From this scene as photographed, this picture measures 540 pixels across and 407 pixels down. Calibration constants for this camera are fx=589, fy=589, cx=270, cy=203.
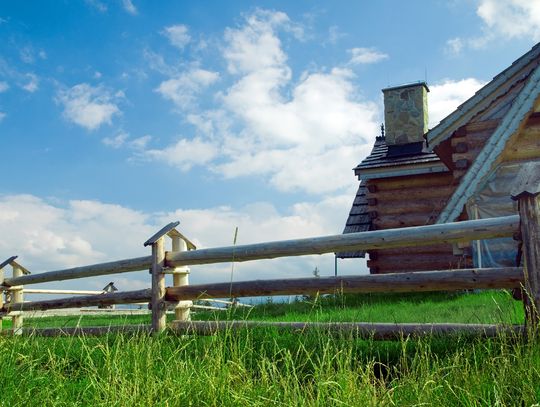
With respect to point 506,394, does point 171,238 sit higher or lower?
higher

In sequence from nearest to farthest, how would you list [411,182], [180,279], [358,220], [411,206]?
[180,279] < [411,206] < [411,182] < [358,220]

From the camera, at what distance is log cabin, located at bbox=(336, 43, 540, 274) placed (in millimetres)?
11977

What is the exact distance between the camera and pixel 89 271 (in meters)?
8.68

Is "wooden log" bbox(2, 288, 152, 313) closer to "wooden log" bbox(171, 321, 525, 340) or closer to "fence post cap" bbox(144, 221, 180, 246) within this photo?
"fence post cap" bbox(144, 221, 180, 246)

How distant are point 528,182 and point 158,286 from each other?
4.53 meters

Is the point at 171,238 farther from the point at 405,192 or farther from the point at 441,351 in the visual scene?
the point at 405,192

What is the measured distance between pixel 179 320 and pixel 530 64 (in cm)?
976

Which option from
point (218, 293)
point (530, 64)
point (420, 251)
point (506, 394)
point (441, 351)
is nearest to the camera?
point (506, 394)

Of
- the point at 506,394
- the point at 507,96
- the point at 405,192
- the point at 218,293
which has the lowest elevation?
the point at 506,394

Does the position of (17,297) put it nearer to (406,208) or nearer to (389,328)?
(389,328)

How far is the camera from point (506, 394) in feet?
11.8

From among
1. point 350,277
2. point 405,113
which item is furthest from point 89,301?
point 405,113

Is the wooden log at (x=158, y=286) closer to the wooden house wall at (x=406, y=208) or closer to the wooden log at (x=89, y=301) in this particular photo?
the wooden log at (x=89, y=301)

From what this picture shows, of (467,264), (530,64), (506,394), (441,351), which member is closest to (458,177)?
(467,264)
